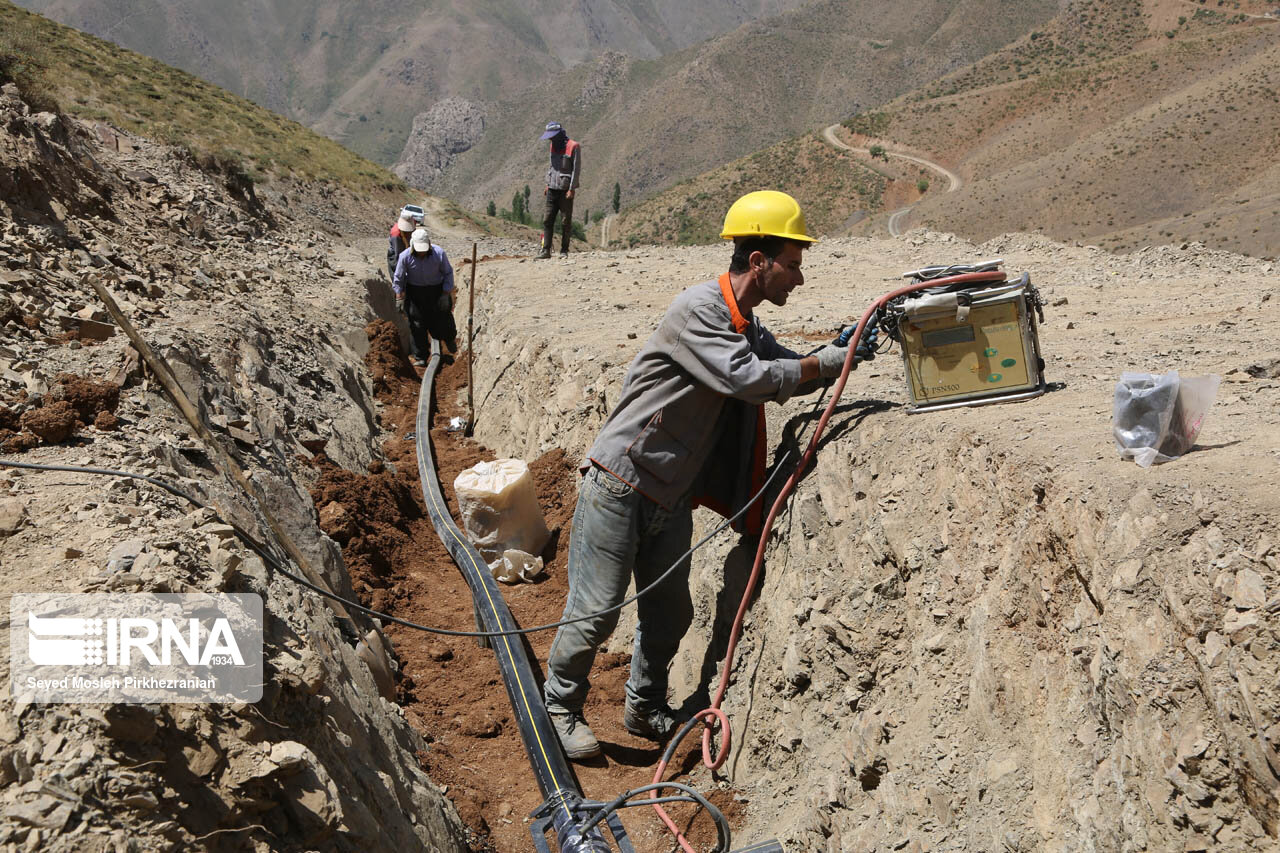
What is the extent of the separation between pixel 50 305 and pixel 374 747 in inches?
167

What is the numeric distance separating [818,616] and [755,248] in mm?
1697

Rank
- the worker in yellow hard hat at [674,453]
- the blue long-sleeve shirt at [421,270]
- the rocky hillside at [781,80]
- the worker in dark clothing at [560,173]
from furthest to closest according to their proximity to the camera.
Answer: the rocky hillside at [781,80] < the worker in dark clothing at [560,173] < the blue long-sleeve shirt at [421,270] < the worker in yellow hard hat at [674,453]

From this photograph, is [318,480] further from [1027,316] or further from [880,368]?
[1027,316]

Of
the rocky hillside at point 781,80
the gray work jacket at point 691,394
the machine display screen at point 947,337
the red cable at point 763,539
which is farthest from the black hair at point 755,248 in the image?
the rocky hillside at point 781,80

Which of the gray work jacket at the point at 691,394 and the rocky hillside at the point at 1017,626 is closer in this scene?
the rocky hillside at the point at 1017,626

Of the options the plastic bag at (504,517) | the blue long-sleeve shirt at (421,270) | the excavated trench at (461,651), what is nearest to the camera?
the excavated trench at (461,651)

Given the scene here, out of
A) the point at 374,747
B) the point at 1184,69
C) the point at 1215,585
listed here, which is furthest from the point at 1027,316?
the point at 1184,69

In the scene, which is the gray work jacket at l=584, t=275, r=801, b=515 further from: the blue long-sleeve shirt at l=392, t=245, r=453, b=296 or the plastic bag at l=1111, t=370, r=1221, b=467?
the blue long-sleeve shirt at l=392, t=245, r=453, b=296

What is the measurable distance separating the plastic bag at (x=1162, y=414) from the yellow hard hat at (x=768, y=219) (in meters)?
1.40

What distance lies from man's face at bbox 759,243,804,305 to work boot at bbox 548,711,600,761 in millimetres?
2406

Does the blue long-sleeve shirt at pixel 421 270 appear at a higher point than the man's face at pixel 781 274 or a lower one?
higher

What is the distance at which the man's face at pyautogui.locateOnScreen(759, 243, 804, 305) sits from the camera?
378 cm

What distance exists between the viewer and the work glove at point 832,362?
391 centimetres

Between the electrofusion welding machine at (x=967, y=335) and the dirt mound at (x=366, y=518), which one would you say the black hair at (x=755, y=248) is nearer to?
the electrofusion welding machine at (x=967, y=335)
